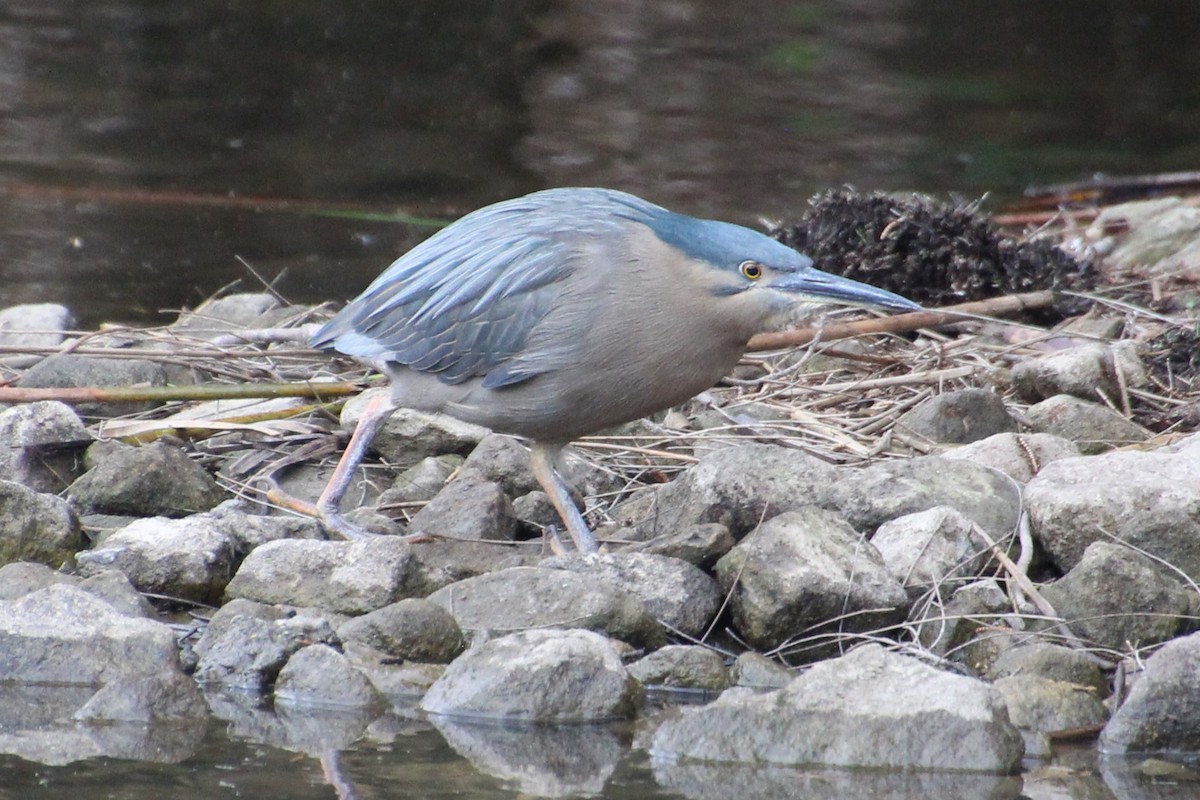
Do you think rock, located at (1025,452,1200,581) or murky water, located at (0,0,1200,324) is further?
murky water, located at (0,0,1200,324)

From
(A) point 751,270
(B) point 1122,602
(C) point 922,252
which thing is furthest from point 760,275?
(C) point 922,252

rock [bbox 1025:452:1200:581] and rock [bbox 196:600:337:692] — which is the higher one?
rock [bbox 1025:452:1200:581]

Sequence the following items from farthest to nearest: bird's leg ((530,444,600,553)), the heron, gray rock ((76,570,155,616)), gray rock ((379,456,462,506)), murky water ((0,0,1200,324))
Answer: murky water ((0,0,1200,324)) < gray rock ((379,456,462,506)) < bird's leg ((530,444,600,553)) < the heron < gray rock ((76,570,155,616))

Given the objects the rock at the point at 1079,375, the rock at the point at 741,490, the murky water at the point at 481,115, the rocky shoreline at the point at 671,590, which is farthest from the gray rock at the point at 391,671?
the murky water at the point at 481,115

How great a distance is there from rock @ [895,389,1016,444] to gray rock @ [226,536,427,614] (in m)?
1.93

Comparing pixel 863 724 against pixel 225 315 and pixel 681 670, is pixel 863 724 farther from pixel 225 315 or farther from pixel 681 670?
pixel 225 315

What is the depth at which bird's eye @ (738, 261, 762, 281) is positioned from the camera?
4934mm

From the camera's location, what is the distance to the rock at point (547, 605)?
175 inches

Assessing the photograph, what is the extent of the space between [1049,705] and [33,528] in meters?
2.83

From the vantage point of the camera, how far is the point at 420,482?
566 centimetres

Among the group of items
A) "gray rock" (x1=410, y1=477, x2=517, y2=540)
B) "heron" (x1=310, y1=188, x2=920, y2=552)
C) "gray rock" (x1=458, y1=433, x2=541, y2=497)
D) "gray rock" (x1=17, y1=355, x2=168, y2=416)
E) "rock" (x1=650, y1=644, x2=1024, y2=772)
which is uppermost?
"heron" (x1=310, y1=188, x2=920, y2=552)

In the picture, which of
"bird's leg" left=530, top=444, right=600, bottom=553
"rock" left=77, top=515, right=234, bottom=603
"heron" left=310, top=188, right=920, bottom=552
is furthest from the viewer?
"bird's leg" left=530, top=444, right=600, bottom=553

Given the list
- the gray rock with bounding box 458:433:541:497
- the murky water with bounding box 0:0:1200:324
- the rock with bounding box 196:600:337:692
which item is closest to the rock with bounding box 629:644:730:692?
the rock with bounding box 196:600:337:692

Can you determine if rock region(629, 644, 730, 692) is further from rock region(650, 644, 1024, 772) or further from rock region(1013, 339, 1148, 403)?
rock region(1013, 339, 1148, 403)
